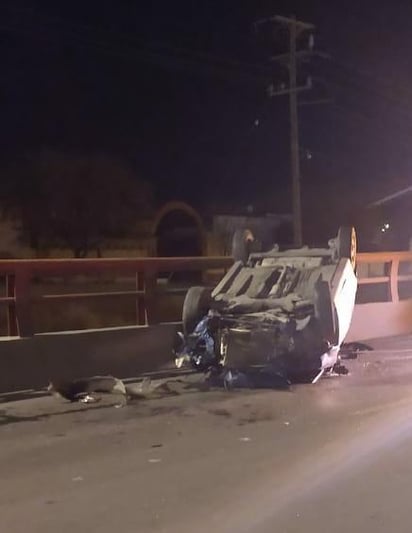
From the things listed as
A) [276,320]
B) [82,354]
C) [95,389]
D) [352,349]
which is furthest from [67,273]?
[352,349]

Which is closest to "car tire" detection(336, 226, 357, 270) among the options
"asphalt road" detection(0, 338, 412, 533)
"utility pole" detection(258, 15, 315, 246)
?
"asphalt road" detection(0, 338, 412, 533)

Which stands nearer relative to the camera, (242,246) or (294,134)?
(242,246)

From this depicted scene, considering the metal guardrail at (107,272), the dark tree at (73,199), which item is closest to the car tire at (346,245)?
the metal guardrail at (107,272)

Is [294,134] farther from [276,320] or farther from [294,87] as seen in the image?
[276,320]

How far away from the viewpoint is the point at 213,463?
7.52 m

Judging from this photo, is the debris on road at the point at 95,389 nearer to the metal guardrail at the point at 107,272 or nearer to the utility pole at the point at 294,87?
the metal guardrail at the point at 107,272

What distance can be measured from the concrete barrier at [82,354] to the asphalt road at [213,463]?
56cm

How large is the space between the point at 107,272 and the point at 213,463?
6532 mm

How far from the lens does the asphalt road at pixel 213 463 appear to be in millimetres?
6133

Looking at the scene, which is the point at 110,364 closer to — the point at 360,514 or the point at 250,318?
the point at 250,318

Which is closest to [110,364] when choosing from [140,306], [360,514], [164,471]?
[140,306]

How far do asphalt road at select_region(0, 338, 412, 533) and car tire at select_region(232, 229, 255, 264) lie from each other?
2.90m

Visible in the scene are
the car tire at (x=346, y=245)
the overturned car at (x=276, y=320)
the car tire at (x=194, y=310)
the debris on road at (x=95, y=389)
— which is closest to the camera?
the debris on road at (x=95, y=389)

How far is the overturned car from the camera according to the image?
38.0ft
